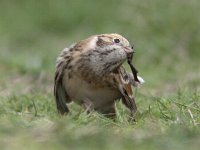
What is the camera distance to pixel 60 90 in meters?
6.77

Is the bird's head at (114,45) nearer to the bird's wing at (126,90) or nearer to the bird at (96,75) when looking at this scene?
the bird at (96,75)

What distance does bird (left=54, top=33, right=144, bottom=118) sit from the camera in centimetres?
638

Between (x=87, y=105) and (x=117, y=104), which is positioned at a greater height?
(x=87, y=105)

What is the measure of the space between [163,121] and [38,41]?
236 inches

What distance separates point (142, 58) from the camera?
10344mm

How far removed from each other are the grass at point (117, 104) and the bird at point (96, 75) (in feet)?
0.52

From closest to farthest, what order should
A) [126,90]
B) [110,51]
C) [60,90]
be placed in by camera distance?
[110,51]
[126,90]
[60,90]

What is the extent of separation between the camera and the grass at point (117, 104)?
5.22m

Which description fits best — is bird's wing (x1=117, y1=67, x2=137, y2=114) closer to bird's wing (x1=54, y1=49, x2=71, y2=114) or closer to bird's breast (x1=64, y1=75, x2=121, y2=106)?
bird's breast (x1=64, y1=75, x2=121, y2=106)

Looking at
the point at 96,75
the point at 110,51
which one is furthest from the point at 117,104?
the point at 110,51

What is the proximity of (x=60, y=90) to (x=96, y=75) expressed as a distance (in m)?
0.47

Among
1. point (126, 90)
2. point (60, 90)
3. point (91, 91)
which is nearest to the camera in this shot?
point (91, 91)

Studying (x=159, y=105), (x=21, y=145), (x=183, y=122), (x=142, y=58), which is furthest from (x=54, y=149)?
(x=142, y=58)

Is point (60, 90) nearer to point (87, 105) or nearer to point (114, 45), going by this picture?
point (87, 105)
